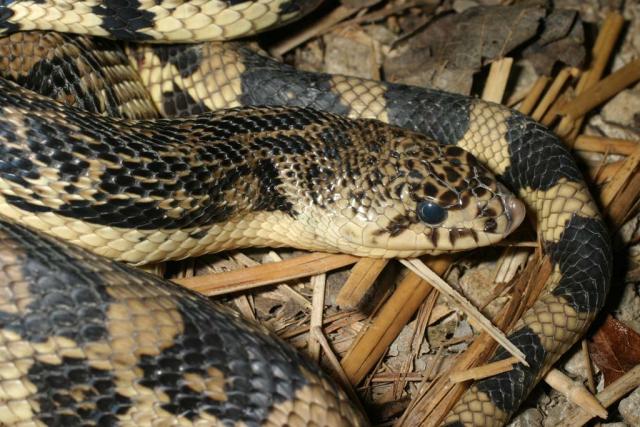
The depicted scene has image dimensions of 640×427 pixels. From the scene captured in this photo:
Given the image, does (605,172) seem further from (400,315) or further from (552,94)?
(400,315)

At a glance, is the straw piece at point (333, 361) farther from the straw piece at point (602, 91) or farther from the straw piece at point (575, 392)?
the straw piece at point (602, 91)

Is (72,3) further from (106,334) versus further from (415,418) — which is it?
(415,418)

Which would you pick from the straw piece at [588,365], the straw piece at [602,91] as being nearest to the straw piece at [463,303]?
the straw piece at [588,365]

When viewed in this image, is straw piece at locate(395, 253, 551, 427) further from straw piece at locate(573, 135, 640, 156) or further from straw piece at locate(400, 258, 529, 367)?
straw piece at locate(573, 135, 640, 156)

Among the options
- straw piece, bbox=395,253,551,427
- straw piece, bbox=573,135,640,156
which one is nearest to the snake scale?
straw piece, bbox=395,253,551,427

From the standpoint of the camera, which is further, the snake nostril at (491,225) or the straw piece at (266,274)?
the straw piece at (266,274)

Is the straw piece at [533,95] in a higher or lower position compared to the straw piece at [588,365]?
higher
